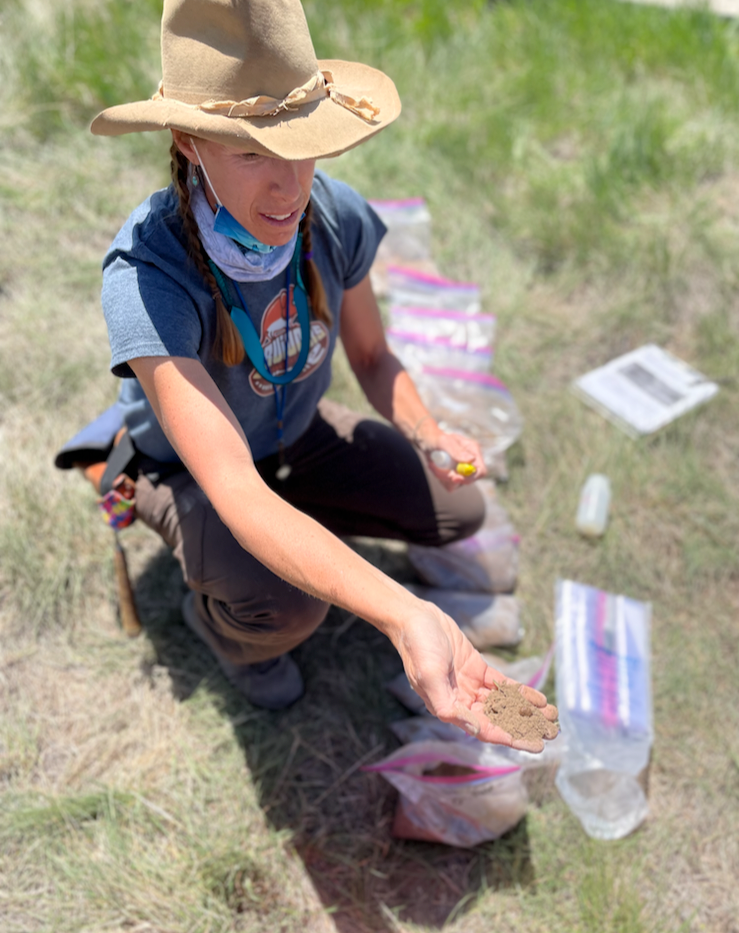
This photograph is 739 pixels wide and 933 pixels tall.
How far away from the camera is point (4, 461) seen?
2.51 metres

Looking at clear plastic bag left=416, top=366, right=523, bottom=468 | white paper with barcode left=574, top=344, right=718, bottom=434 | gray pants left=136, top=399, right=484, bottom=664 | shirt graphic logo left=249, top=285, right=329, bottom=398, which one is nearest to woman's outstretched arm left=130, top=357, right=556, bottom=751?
shirt graphic logo left=249, top=285, right=329, bottom=398

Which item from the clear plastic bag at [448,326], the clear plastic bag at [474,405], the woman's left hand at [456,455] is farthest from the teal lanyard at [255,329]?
the clear plastic bag at [448,326]

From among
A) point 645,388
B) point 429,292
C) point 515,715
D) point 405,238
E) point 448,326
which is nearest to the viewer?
point 515,715

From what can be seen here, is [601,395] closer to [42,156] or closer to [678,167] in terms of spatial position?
[678,167]

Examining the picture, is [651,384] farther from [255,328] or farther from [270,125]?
[270,125]

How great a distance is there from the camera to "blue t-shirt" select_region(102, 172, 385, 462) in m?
1.44

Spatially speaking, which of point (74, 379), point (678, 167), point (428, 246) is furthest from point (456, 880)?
point (678, 167)

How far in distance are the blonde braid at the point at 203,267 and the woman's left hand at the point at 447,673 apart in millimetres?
685

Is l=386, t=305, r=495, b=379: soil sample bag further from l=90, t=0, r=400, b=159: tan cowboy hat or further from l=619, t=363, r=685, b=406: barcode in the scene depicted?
l=90, t=0, r=400, b=159: tan cowboy hat

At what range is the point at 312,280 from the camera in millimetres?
1740

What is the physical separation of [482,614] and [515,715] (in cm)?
91

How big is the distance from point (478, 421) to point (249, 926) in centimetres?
179

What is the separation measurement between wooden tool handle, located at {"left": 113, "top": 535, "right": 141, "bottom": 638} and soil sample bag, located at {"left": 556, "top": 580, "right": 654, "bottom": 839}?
1.25 metres

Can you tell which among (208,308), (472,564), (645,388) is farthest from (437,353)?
(208,308)
